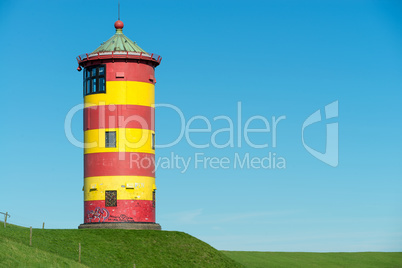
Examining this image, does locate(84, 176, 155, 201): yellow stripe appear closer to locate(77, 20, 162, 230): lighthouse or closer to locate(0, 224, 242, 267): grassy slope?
locate(77, 20, 162, 230): lighthouse

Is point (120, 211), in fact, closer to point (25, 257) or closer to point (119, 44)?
point (119, 44)

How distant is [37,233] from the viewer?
57250 millimetres

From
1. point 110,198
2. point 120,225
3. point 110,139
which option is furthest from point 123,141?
point 120,225

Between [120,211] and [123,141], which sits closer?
[120,211]

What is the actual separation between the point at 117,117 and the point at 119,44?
6.43 m

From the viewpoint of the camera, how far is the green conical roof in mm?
65688

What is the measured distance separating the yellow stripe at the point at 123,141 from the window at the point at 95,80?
3.34 m

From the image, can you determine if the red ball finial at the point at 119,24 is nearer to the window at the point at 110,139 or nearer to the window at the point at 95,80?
the window at the point at 95,80

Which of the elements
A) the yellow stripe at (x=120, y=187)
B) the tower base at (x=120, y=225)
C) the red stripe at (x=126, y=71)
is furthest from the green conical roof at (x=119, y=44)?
the tower base at (x=120, y=225)

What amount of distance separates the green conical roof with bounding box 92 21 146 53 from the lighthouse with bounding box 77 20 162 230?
16 cm

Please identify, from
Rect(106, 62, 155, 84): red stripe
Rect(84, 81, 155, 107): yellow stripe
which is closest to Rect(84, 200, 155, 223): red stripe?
Rect(84, 81, 155, 107): yellow stripe

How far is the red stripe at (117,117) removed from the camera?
64125 mm

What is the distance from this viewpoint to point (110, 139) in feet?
211

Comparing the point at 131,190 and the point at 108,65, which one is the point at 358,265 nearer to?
the point at 131,190
